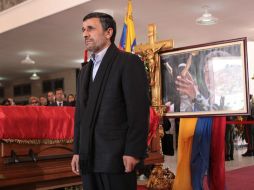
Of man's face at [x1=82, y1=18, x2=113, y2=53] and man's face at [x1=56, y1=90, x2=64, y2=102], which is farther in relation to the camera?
man's face at [x1=56, y1=90, x2=64, y2=102]

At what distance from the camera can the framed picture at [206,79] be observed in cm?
324

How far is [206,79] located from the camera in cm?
345

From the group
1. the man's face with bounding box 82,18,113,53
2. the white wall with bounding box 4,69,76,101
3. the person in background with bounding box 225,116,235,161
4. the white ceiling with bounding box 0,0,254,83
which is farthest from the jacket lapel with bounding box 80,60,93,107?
the white wall with bounding box 4,69,76,101

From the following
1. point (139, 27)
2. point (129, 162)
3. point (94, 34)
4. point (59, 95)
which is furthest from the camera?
point (139, 27)

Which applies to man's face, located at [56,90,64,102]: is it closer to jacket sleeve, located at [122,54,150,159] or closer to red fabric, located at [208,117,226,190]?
red fabric, located at [208,117,226,190]

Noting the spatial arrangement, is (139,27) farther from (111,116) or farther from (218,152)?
(111,116)

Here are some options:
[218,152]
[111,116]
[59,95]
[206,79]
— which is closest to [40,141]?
[111,116]

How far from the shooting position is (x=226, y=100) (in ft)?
10.9

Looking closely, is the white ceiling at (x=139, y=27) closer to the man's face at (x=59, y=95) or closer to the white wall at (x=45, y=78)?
the man's face at (x=59, y=95)

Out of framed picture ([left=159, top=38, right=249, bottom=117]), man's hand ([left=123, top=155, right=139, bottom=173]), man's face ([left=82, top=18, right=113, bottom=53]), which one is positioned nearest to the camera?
man's hand ([left=123, top=155, right=139, bottom=173])

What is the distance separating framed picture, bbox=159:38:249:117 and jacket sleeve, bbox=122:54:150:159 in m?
1.64

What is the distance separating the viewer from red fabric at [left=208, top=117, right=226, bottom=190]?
12.8 feet

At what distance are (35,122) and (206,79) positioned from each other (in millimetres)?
1546

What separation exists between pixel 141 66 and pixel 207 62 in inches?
68.2
